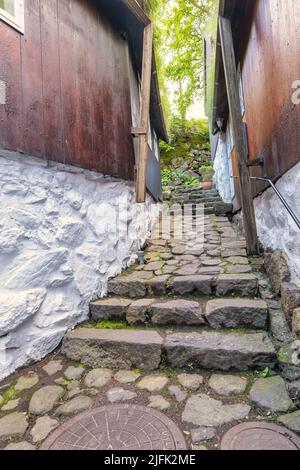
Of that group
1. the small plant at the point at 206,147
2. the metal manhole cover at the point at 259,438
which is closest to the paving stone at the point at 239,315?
the metal manhole cover at the point at 259,438

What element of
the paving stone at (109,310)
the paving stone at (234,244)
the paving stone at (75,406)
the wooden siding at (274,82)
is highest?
the wooden siding at (274,82)

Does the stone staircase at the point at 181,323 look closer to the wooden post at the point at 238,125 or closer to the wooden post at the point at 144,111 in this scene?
the wooden post at the point at 238,125

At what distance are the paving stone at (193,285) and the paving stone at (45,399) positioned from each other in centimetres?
168

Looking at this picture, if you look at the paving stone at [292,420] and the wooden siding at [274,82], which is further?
the wooden siding at [274,82]

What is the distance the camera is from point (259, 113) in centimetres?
378

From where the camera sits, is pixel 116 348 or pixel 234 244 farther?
pixel 234 244

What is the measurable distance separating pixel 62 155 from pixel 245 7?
11.9ft

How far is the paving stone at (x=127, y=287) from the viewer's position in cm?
354

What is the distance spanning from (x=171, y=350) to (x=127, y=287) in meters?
1.23

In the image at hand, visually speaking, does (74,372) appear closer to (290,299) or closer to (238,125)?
(290,299)

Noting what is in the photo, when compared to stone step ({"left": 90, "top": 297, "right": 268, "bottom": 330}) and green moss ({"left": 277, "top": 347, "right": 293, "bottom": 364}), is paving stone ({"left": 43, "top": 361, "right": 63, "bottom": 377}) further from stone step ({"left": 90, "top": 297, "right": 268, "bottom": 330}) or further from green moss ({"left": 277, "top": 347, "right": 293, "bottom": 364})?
green moss ({"left": 277, "top": 347, "right": 293, "bottom": 364})

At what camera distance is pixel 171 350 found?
2541mm

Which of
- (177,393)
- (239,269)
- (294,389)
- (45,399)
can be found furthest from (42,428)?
(239,269)

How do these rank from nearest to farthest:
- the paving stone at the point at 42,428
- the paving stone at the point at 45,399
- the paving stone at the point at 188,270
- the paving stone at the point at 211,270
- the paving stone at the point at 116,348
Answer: the paving stone at the point at 42,428 < the paving stone at the point at 45,399 < the paving stone at the point at 116,348 < the paving stone at the point at 211,270 < the paving stone at the point at 188,270
